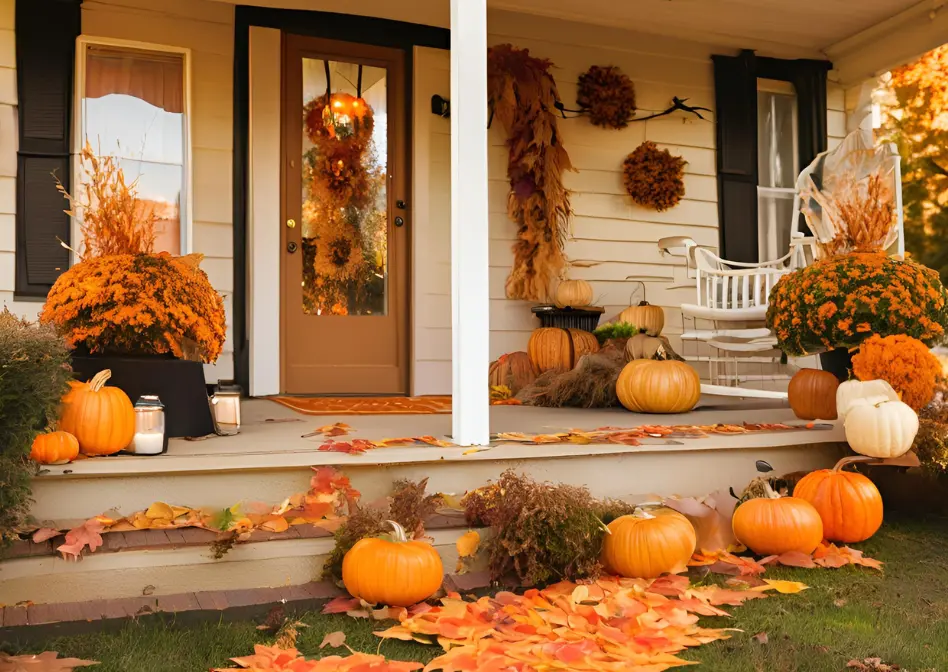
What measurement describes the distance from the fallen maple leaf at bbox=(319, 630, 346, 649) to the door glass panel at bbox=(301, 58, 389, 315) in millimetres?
2955

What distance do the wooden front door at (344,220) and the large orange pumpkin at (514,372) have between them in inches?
20.7

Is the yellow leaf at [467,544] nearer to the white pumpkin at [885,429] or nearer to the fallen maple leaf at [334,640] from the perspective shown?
the fallen maple leaf at [334,640]

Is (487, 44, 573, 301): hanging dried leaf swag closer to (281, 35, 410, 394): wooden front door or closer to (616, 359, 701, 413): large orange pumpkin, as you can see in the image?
(281, 35, 410, 394): wooden front door

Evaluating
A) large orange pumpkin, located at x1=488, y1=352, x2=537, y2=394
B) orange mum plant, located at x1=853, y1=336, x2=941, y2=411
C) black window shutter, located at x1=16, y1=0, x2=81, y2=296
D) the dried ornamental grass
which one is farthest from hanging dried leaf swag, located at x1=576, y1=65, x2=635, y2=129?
black window shutter, located at x1=16, y1=0, x2=81, y2=296

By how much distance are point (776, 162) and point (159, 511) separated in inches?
184

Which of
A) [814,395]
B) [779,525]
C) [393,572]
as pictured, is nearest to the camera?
[393,572]

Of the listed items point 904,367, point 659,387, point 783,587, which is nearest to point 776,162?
point 659,387

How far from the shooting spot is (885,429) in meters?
2.57

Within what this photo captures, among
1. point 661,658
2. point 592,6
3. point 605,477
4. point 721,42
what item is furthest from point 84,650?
point 721,42

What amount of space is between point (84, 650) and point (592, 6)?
4.14 metres

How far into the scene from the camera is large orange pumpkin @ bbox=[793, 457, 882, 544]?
2.47 metres

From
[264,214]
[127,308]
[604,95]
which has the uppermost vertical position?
[604,95]

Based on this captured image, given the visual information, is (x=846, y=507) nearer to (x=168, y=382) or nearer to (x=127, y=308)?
(x=168, y=382)

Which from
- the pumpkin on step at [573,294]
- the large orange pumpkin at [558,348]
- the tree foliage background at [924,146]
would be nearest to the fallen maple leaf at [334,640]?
the large orange pumpkin at [558,348]
